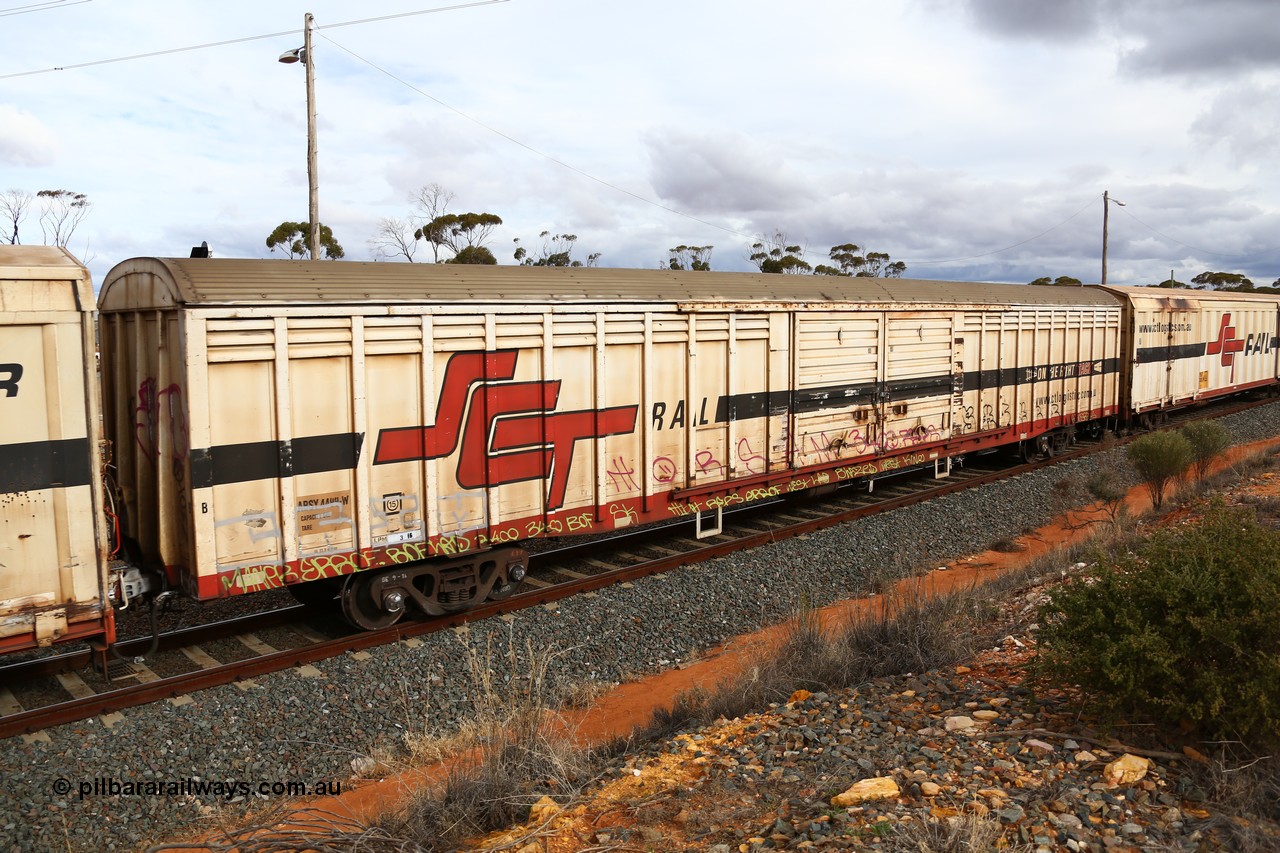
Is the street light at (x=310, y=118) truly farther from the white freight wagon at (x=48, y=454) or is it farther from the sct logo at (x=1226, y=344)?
the sct logo at (x=1226, y=344)

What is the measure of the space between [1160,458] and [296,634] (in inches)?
498

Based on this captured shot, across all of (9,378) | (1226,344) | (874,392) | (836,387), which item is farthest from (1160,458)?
(9,378)

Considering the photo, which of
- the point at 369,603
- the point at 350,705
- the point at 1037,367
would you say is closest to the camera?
the point at 350,705

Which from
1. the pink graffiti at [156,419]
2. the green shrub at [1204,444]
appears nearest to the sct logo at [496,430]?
the pink graffiti at [156,419]

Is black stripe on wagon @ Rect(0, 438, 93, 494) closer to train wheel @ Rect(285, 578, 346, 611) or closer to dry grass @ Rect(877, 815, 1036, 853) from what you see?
train wheel @ Rect(285, 578, 346, 611)

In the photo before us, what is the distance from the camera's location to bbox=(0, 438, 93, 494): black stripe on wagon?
598 cm

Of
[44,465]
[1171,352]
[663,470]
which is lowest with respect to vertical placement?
[663,470]

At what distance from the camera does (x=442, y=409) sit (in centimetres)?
828

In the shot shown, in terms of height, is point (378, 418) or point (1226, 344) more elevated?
point (1226, 344)

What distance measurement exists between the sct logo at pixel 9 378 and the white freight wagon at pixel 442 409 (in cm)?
108

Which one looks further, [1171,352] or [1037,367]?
[1171,352]

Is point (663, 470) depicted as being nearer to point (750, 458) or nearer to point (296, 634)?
point (750, 458)

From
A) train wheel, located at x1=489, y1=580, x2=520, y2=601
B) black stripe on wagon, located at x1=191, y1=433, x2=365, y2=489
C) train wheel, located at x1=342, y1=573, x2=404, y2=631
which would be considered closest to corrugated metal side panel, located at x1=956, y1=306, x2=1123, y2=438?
train wheel, located at x1=489, y1=580, x2=520, y2=601

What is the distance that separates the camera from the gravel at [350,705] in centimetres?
540
